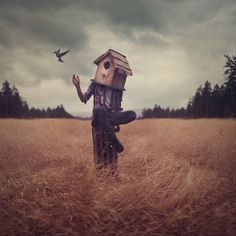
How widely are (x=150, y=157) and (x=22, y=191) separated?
3540 millimetres

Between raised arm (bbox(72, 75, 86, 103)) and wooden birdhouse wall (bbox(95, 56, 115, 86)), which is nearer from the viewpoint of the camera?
raised arm (bbox(72, 75, 86, 103))

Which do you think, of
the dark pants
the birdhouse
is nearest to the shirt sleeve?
the birdhouse

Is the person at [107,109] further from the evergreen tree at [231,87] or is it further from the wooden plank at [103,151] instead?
the evergreen tree at [231,87]

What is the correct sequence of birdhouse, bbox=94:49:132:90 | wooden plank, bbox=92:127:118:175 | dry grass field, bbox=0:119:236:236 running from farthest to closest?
wooden plank, bbox=92:127:118:175
birdhouse, bbox=94:49:132:90
dry grass field, bbox=0:119:236:236

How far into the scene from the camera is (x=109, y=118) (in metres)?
3.93

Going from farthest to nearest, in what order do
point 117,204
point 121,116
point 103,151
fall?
1. point 103,151
2. point 121,116
3. point 117,204

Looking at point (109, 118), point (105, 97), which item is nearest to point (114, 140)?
point (109, 118)

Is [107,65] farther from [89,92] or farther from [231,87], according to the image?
[231,87]

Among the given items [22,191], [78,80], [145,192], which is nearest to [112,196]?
[145,192]

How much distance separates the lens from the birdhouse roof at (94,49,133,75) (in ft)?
13.3

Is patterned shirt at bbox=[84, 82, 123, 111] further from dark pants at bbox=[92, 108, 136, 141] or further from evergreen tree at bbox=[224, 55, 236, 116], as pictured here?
evergreen tree at bbox=[224, 55, 236, 116]

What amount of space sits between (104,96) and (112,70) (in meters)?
0.43

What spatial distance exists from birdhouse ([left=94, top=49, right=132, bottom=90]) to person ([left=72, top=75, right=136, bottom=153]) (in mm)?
99

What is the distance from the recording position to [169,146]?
779 centimetres
